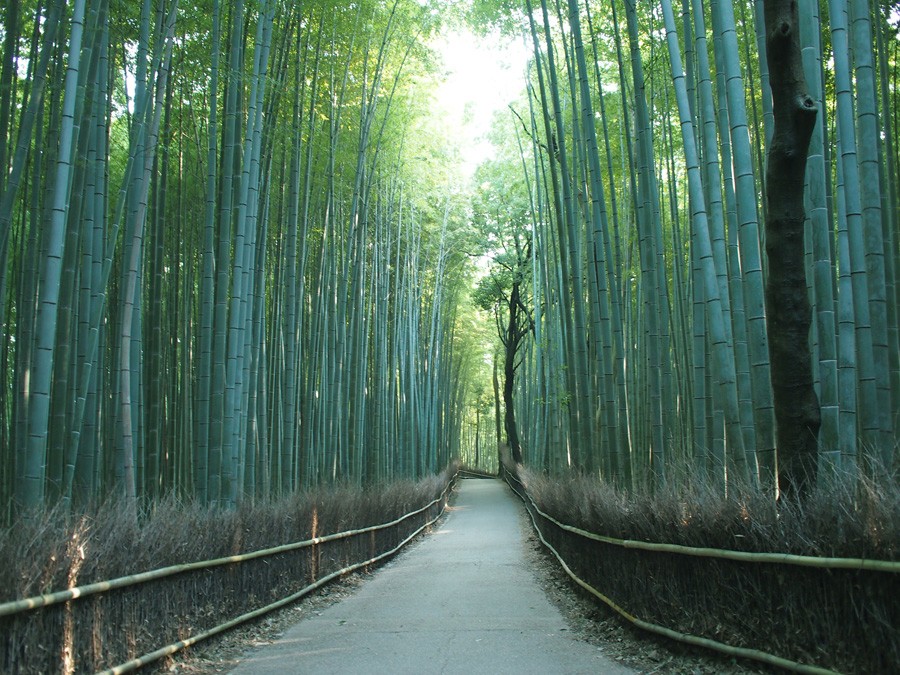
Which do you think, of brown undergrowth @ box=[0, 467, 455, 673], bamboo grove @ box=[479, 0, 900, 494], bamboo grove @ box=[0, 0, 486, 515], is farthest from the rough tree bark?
brown undergrowth @ box=[0, 467, 455, 673]

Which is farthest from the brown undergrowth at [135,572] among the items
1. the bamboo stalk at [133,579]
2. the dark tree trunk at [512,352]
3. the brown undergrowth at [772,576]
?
the dark tree trunk at [512,352]

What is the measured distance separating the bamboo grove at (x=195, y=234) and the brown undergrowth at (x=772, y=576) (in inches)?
117

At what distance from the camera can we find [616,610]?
479 centimetres

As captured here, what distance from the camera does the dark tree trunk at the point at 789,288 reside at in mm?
3406

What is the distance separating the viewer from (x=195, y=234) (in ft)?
31.7

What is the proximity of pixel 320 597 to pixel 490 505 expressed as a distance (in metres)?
11.4

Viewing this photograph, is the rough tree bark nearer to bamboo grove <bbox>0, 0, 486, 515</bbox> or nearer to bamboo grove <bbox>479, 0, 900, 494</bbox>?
bamboo grove <bbox>0, 0, 486, 515</bbox>

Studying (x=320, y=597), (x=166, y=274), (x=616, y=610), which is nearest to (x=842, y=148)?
(x=616, y=610)

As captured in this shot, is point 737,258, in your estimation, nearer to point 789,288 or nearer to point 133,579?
point 789,288

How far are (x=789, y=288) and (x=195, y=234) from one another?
25.1ft

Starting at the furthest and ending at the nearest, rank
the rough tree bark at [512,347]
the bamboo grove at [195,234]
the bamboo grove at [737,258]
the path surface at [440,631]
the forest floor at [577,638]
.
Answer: the rough tree bark at [512,347] → the bamboo grove at [195,234] → the path surface at [440,631] → the bamboo grove at [737,258] → the forest floor at [577,638]

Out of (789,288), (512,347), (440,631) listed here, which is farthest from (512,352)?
(789,288)

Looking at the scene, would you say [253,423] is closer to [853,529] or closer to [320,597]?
[320,597]

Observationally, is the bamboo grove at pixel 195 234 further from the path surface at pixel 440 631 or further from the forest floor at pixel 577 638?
the path surface at pixel 440 631
